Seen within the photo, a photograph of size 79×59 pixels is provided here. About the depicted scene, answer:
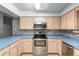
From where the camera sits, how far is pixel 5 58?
1.48 meters

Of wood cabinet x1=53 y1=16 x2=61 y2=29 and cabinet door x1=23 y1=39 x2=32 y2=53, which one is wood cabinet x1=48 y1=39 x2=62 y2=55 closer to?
cabinet door x1=23 y1=39 x2=32 y2=53

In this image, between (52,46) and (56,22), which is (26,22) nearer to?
(56,22)

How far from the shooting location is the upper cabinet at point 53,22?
272 inches

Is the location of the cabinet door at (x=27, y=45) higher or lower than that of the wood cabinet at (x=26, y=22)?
lower

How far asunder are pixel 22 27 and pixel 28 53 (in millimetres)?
1446

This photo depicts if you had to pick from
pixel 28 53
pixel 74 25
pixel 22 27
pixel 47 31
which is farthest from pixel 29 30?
pixel 74 25

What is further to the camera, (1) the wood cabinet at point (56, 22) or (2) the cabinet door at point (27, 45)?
(1) the wood cabinet at point (56, 22)

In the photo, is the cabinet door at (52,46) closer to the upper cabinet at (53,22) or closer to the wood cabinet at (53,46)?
the wood cabinet at (53,46)

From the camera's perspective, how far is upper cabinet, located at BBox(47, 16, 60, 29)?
690 cm

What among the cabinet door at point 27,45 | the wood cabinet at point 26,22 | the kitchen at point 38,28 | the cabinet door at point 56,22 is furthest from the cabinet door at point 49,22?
the cabinet door at point 27,45

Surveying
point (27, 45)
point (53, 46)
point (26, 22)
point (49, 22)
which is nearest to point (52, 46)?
point (53, 46)

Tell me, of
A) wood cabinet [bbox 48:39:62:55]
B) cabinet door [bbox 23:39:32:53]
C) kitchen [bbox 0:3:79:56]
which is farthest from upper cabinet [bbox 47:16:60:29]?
cabinet door [bbox 23:39:32:53]

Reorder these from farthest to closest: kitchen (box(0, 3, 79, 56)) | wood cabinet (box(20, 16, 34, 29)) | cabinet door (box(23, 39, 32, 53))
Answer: wood cabinet (box(20, 16, 34, 29)) → cabinet door (box(23, 39, 32, 53)) → kitchen (box(0, 3, 79, 56))

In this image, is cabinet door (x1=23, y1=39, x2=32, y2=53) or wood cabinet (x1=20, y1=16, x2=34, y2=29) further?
wood cabinet (x1=20, y1=16, x2=34, y2=29)
